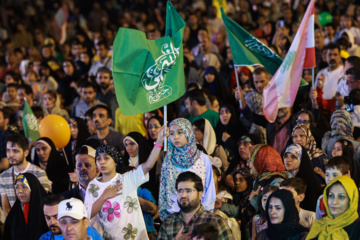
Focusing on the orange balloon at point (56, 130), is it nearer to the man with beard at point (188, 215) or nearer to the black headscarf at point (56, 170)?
the black headscarf at point (56, 170)

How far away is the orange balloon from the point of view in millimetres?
9969

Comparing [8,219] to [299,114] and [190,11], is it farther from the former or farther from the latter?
[190,11]

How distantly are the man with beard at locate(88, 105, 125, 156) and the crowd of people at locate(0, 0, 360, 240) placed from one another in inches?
0.7

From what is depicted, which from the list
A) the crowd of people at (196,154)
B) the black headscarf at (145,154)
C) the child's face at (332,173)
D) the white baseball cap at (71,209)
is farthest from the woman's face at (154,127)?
the white baseball cap at (71,209)

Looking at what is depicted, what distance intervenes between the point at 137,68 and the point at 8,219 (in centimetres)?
211

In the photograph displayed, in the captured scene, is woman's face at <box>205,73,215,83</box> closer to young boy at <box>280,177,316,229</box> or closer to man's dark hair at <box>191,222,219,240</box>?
young boy at <box>280,177,316,229</box>

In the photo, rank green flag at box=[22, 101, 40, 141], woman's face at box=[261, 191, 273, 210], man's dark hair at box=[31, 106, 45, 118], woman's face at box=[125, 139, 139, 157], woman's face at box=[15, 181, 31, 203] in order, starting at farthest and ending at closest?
man's dark hair at box=[31, 106, 45, 118] < green flag at box=[22, 101, 40, 141] < woman's face at box=[125, 139, 139, 157] < woman's face at box=[15, 181, 31, 203] < woman's face at box=[261, 191, 273, 210]

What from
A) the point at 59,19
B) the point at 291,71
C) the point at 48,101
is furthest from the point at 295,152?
the point at 59,19

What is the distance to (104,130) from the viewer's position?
9.91 meters

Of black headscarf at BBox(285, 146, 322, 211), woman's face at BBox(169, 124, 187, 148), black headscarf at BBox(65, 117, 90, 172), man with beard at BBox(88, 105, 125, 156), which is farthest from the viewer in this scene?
black headscarf at BBox(65, 117, 90, 172)

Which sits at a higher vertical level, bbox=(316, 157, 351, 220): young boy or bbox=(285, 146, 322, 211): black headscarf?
bbox=(316, 157, 351, 220): young boy

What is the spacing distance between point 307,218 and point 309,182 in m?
0.84

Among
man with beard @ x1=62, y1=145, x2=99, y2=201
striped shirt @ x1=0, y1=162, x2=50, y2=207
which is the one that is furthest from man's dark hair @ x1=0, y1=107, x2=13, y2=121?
man with beard @ x1=62, y1=145, x2=99, y2=201

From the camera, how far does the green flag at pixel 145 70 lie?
779 centimetres
